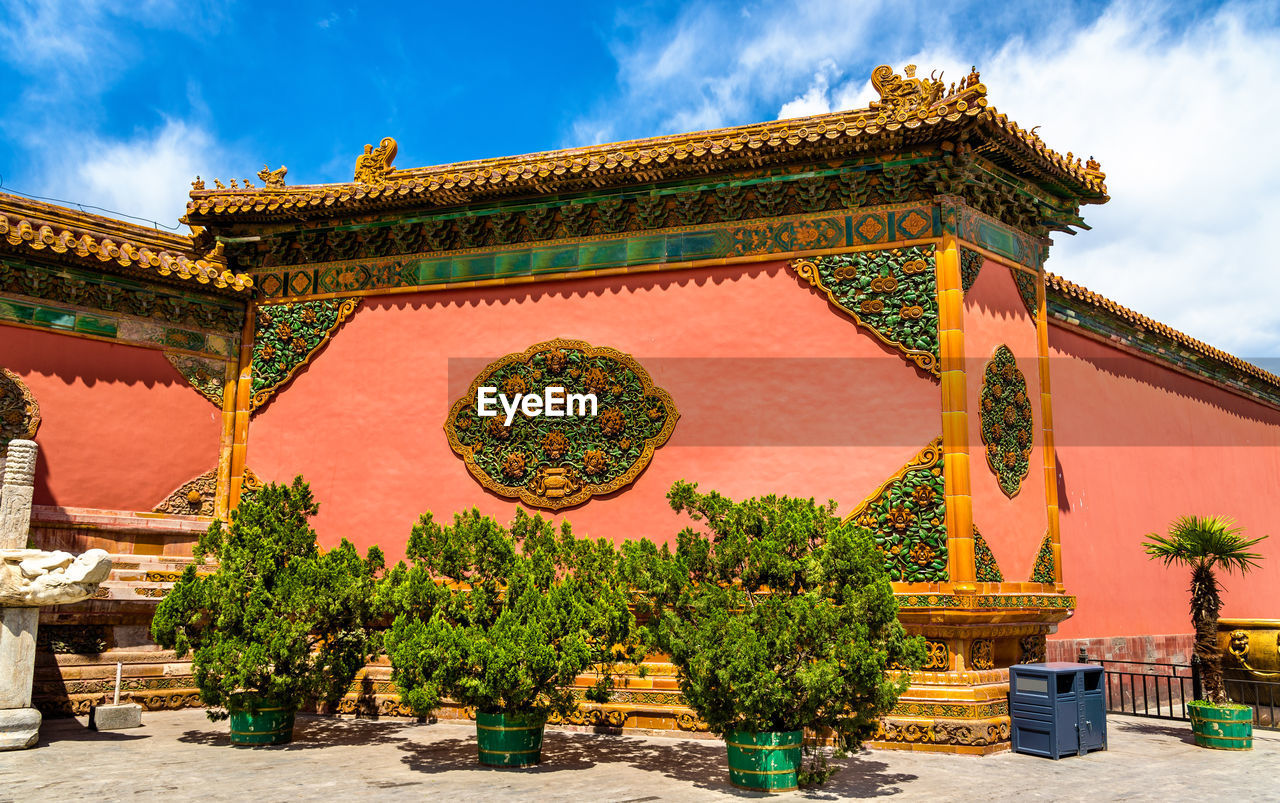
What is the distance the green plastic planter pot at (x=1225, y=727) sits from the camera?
9555mm

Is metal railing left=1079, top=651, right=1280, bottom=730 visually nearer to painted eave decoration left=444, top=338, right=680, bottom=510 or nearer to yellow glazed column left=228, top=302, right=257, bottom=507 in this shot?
painted eave decoration left=444, top=338, right=680, bottom=510

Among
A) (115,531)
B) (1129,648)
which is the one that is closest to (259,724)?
(115,531)

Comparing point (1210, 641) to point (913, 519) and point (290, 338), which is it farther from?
point (290, 338)

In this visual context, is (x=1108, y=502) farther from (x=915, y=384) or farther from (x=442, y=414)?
(x=442, y=414)

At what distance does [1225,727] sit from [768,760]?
5.09 meters

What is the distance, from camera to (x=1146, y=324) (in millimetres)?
14062

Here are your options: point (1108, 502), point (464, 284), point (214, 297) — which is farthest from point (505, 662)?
point (1108, 502)

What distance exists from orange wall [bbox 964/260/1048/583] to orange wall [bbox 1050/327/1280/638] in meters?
1.91

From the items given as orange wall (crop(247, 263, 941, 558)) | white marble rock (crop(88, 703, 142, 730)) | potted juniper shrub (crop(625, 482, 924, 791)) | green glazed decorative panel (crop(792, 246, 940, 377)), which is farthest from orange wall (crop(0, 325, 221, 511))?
green glazed decorative panel (crop(792, 246, 940, 377))

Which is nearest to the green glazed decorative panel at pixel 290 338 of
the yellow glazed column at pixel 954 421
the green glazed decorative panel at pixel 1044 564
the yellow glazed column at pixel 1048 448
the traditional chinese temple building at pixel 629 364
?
the traditional chinese temple building at pixel 629 364

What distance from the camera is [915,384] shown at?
9.77m

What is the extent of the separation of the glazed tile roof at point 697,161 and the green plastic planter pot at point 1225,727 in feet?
17.0

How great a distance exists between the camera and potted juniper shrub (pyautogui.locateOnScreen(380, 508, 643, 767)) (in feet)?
25.2

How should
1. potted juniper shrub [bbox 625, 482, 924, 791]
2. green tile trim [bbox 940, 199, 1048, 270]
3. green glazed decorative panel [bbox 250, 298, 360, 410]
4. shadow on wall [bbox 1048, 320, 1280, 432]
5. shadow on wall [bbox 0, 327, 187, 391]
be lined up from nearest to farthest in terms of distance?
1. potted juniper shrub [bbox 625, 482, 924, 791]
2. green tile trim [bbox 940, 199, 1048, 270]
3. shadow on wall [bbox 0, 327, 187, 391]
4. green glazed decorative panel [bbox 250, 298, 360, 410]
5. shadow on wall [bbox 1048, 320, 1280, 432]
